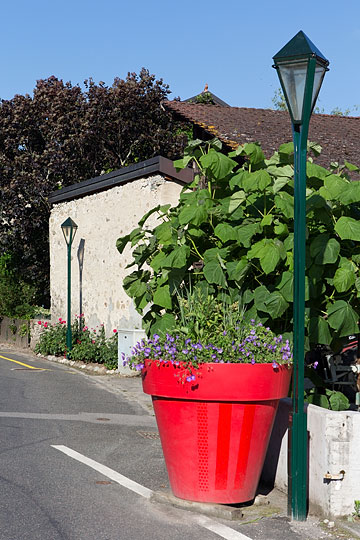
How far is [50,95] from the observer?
2627 cm

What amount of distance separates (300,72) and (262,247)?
4.89 ft

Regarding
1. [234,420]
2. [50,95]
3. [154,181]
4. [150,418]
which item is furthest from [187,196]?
[50,95]

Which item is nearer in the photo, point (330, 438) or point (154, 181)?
point (330, 438)

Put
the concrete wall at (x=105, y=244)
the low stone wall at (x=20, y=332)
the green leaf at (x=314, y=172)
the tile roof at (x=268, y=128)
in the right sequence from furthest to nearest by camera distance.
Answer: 1. the low stone wall at (x=20, y=332)
2. the tile roof at (x=268, y=128)
3. the concrete wall at (x=105, y=244)
4. the green leaf at (x=314, y=172)

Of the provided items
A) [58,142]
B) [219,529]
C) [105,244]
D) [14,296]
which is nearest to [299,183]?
[219,529]

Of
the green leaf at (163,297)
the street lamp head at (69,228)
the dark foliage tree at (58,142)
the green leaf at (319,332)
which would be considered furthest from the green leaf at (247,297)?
the dark foliage tree at (58,142)

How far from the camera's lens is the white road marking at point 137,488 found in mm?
5133

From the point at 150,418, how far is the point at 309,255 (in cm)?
461

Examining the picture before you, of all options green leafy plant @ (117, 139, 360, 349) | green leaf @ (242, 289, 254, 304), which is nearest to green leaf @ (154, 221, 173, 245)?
green leafy plant @ (117, 139, 360, 349)

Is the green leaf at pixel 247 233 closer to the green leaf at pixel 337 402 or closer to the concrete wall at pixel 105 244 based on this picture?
the green leaf at pixel 337 402

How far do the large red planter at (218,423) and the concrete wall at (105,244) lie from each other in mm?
9447

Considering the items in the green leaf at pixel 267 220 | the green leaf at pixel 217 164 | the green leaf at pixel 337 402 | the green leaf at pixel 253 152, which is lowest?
the green leaf at pixel 337 402

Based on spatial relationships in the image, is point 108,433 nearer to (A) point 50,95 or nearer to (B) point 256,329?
(B) point 256,329

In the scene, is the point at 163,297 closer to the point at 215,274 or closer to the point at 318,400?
the point at 215,274
